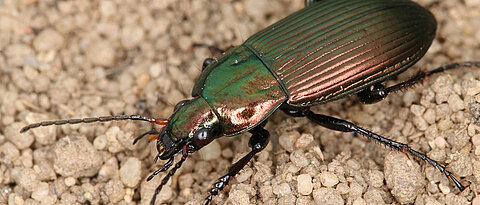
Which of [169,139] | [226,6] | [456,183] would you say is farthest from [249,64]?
A: [456,183]

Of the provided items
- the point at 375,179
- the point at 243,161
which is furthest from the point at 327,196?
the point at 243,161

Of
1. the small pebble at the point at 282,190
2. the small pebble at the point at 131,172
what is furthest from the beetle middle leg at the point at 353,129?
the small pebble at the point at 131,172

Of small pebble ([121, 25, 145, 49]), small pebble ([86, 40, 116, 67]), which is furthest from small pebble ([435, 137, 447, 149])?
small pebble ([86, 40, 116, 67])

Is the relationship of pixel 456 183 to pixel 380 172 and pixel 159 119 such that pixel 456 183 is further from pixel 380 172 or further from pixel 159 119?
pixel 159 119

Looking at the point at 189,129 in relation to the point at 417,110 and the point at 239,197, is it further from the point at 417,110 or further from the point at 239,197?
the point at 417,110

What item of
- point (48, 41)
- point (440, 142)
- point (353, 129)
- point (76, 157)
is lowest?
point (440, 142)

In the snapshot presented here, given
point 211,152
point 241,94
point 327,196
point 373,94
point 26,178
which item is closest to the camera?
point 327,196
